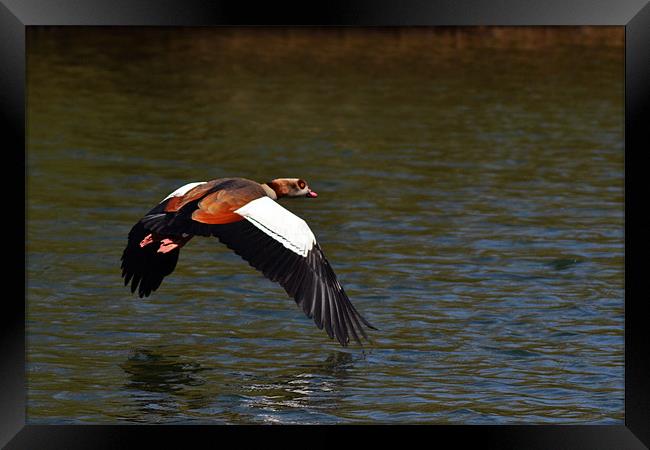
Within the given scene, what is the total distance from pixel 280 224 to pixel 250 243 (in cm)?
25

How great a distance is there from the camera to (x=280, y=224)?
1158cm

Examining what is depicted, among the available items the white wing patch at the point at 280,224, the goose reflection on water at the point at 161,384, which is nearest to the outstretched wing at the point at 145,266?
the goose reflection on water at the point at 161,384

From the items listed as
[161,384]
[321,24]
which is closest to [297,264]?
[161,384]

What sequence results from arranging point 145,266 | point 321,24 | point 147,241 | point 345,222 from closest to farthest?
1. point 321,24
2. point 147,241
3. point 145,266
4. point 345,222

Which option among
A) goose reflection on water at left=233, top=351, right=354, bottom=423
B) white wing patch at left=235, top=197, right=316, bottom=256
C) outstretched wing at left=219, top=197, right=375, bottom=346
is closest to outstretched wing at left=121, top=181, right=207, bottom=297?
white wing patch at left=235, top=197, right=316, bottom=256

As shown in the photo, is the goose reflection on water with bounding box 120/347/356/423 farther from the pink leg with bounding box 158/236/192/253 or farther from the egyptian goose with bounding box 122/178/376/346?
the pink leg with bounding box 158/236/192/253

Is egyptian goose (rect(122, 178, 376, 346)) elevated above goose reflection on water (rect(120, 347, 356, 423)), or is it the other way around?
egyptian goose (rect(122, 178, 376, 346))

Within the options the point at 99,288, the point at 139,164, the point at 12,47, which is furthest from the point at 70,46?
the point at 12,47

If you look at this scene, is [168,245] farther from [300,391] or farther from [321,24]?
[321,24]

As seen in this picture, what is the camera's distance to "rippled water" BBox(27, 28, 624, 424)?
11312 millimetres

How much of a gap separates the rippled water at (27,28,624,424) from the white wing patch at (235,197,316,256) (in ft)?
2.84

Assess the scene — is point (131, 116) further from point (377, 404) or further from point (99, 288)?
point (377, 404)

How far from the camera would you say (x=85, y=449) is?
30.2ft

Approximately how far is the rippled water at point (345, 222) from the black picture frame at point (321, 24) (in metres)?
1.34
